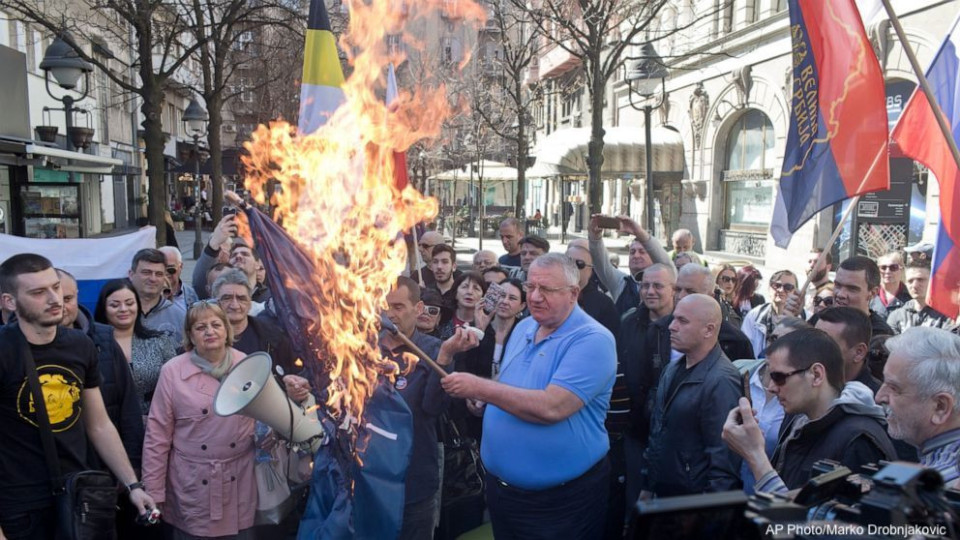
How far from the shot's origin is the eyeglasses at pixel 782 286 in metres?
6.32

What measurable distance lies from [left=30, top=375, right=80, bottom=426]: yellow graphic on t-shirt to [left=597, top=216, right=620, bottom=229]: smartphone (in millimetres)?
4282

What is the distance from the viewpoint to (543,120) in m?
48.5

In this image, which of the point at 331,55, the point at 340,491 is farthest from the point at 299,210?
the point at 331,55

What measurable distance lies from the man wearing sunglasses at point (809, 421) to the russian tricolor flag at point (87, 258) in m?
5.87

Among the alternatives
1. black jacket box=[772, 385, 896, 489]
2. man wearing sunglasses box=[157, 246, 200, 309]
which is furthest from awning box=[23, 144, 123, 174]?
black jacket box=[772, 385, 896, 489]

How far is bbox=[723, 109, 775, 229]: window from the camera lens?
20.8 metres

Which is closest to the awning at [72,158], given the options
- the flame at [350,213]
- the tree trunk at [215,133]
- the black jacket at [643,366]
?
the tree trunk at [215,133]

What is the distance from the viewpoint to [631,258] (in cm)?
685

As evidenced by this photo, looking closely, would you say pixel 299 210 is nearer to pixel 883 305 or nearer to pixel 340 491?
pixel 340 491

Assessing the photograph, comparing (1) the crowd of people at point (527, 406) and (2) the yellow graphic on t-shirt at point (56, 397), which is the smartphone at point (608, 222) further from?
(2) the yellow graphic on t-shirt at point (56, 397)

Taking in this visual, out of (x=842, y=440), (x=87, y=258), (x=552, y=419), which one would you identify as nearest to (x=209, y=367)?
(x=552, y=419)

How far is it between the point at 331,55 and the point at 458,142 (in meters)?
24.0

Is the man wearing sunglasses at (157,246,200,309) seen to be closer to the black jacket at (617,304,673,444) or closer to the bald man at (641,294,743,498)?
the black jacket at (617,304,673,444)

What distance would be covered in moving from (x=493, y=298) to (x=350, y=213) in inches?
56.8
